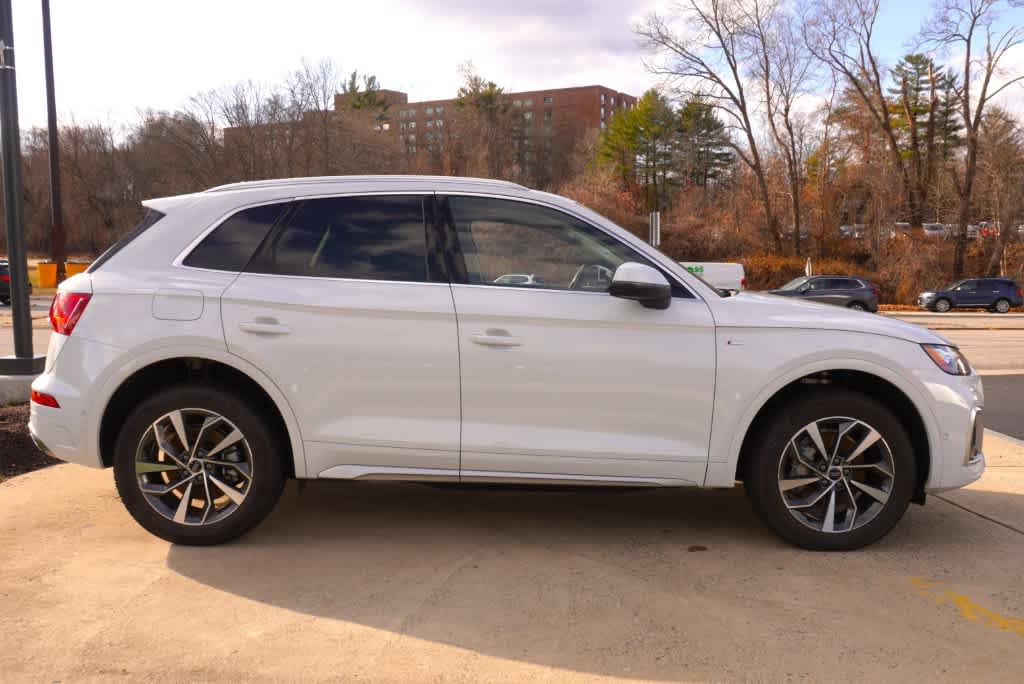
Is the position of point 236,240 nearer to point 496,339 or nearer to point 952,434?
point 496,339

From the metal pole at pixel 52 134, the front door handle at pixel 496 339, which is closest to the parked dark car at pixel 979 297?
the metal pole at pixel 52 134

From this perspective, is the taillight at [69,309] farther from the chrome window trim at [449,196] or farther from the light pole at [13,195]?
the light pole at [13,195]

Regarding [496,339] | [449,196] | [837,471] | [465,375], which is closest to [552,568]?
[465,375]

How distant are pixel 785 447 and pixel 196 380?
117 inches

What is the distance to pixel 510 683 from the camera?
299 cm

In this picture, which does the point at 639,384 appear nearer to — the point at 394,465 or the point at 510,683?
the point at 394,465

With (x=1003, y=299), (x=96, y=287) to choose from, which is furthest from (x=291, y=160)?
(x=96, y=287)

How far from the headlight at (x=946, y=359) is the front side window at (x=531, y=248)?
1.58m

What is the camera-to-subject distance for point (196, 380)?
4383mm

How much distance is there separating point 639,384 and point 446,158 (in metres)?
69.9

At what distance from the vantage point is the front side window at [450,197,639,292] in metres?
4.30

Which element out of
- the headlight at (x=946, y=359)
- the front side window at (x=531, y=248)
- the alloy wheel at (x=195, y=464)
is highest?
the front side window at (x=531, y=248)

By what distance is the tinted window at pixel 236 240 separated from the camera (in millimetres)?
4348

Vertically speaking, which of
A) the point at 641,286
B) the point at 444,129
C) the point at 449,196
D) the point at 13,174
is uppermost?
the point at 444,129
